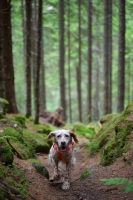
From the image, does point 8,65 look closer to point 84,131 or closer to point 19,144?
point 84,131

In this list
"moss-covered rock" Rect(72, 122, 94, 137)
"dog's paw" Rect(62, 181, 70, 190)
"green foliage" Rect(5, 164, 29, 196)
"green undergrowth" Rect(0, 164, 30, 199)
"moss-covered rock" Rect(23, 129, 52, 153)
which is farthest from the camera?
"moss-covered rock" Rect(72, 122, 94, 137)

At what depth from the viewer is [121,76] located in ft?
46.7

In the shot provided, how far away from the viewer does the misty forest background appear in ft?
44.4

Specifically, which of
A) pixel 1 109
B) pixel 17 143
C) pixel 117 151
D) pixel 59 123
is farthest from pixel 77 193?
pixel 59 123

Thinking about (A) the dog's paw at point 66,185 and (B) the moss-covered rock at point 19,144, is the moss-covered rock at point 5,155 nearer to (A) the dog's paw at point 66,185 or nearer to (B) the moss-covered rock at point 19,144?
(A) the dog's paw at point 66,185

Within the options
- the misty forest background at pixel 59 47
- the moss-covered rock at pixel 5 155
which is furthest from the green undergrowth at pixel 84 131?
the moss-covered rock at pixel 5 155

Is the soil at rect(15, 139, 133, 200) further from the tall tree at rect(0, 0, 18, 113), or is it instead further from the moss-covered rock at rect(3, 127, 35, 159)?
the tall tree at rect(0, 0, 18, 113)

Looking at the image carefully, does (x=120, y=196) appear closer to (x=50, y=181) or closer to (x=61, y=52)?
(x=50, y=181)

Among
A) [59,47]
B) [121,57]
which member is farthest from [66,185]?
[59,47]

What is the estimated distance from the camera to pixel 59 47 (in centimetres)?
2170

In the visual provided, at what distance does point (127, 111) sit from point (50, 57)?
1080 inches

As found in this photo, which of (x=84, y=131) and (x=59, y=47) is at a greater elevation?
(x=59, y=47)

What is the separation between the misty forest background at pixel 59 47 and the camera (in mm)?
13547

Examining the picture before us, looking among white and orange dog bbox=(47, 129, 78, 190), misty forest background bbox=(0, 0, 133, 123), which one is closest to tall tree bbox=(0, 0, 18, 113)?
misty forest background bbox=(0, 0, 133, 123)
